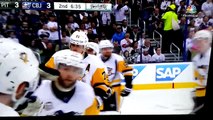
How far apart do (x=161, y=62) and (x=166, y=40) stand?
0.13 meters

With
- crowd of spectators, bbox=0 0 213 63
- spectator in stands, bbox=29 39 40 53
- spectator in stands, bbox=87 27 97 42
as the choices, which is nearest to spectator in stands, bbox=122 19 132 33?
crowd of spectators, bbox=0 0 213 63

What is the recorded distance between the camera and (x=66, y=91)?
1599mm

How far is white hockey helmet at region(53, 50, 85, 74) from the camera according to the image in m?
1.53

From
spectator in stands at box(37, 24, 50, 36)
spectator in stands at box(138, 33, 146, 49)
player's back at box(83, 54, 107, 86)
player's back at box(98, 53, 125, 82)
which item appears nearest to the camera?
spectator in stands at box(37, 24, 50, 36)

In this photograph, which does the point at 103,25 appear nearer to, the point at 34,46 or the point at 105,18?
the point at 105,18

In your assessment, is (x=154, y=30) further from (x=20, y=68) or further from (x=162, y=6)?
(x=20, y=68)

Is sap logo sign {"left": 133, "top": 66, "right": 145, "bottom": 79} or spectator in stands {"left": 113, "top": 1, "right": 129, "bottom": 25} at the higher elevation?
spectator in stands {"left": 113, "top": 1, "right": 129, "bottom": 25}

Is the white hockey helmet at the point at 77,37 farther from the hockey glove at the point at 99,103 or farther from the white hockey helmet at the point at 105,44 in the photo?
the hockey glove at the point at 99,103

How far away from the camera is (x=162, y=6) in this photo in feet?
5.09

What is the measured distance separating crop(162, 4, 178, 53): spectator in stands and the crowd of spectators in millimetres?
16

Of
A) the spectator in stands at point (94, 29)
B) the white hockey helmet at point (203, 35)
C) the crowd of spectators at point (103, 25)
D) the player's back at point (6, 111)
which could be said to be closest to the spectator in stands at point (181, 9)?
the crowd of spectators at point (103, 25)

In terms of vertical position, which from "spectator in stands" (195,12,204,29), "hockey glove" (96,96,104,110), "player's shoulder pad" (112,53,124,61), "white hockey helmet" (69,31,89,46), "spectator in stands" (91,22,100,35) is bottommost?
"hockey glove" (96,96,104,110)

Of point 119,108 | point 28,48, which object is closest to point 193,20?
point 119,108

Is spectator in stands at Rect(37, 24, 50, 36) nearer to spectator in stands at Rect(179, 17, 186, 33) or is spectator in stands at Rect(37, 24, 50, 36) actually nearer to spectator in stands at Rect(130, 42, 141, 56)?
spectator in stands at Rect(130, 42, 141, 56)
